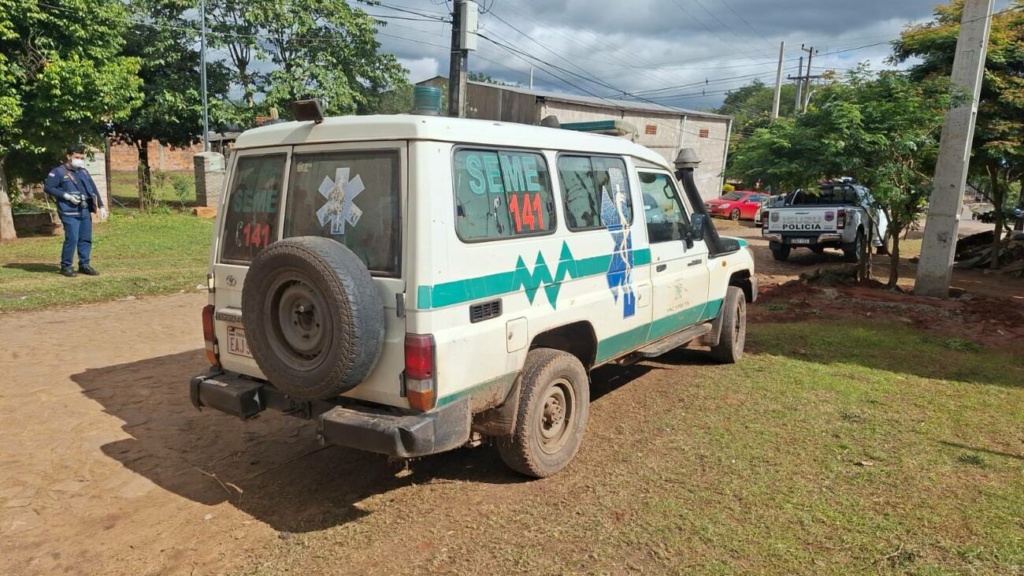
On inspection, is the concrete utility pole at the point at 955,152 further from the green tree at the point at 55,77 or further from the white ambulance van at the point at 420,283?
the green tree at the point at 55,77

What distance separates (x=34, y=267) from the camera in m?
11.2

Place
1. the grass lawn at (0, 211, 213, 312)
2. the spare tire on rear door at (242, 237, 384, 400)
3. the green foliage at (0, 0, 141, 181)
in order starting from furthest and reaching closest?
the green foliage at (0, 0, 141, 181)
the grass lawn at (0, 211, 213, 312)
the spare tire on rear door at (242, 237, 384, 400)

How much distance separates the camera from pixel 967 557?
127 inches

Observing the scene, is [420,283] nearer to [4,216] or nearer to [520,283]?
[520,283]

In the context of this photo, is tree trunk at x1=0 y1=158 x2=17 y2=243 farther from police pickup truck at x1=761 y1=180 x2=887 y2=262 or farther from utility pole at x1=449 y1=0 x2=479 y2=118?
police pickup truck at x1=761 y1=180 x2=887 y2=262

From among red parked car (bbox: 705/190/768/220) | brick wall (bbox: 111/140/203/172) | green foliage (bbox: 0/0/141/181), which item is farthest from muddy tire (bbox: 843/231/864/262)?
brick wall (bbox: 111/140/203/172)

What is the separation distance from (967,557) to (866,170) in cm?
774

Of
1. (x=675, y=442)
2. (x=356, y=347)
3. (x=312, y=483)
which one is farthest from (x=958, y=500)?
(x=312, y=483)

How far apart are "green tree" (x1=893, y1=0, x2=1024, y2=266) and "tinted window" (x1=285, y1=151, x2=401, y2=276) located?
37.2ft

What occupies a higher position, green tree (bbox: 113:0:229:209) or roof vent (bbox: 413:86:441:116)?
green tree (bbox: 113:0:229:209)

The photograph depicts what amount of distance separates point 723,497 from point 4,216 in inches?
609

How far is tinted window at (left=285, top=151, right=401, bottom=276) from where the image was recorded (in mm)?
3412

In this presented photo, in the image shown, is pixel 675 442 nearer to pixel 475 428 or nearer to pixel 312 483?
pixel 475 428

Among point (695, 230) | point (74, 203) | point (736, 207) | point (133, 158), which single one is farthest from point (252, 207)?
point (133, 158)
